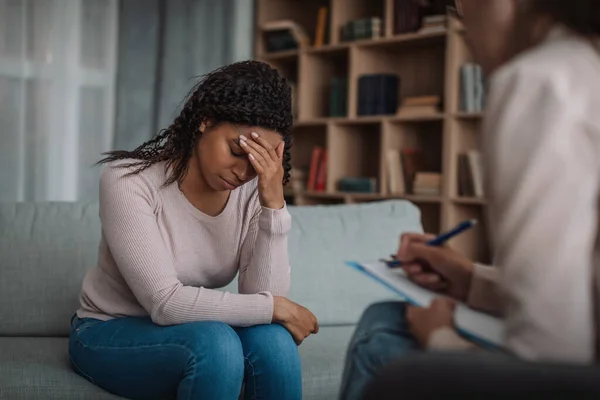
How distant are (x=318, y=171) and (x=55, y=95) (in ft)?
4.46

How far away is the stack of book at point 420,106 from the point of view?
120 inches

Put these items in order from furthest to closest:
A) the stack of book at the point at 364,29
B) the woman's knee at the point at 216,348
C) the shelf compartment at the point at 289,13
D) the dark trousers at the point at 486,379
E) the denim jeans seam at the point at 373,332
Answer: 1. the shelf compartment at the point at 289,13
2. the stack of book at the point at 364,29
3. the woman's knee at the point at 216,348
4. the denim jeans seam at the point at 373,332
5. the dark trousers at the point at 486,379

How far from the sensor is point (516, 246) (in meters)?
0.56

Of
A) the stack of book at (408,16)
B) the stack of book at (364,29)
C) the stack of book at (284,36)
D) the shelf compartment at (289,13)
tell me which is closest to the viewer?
the stack of book at (408,16)

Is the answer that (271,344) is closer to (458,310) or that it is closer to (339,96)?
(458,310)

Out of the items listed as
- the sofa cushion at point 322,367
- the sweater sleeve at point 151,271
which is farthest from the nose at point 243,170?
the sofa cushion at point 322,367

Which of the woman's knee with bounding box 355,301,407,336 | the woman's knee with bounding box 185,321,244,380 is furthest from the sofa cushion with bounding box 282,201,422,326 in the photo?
the woman's knee with bounding box 355,301,407,336

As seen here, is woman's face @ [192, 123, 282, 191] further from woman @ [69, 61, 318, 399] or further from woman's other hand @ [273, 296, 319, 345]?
woman's other hand @ [273, 296, 319, 345]

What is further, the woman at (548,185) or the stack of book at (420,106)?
the stack of book at (420,106)

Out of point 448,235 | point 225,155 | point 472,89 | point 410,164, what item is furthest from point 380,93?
point 448,235

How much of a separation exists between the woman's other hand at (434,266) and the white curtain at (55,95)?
7.73 ft

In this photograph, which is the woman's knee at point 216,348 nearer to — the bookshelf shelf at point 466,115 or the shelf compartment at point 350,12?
the bookshelf shelf at point 466,115

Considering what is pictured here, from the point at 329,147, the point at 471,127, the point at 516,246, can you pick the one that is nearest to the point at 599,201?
the point at 516,246

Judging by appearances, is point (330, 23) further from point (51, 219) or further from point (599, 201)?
point (599, 201)
